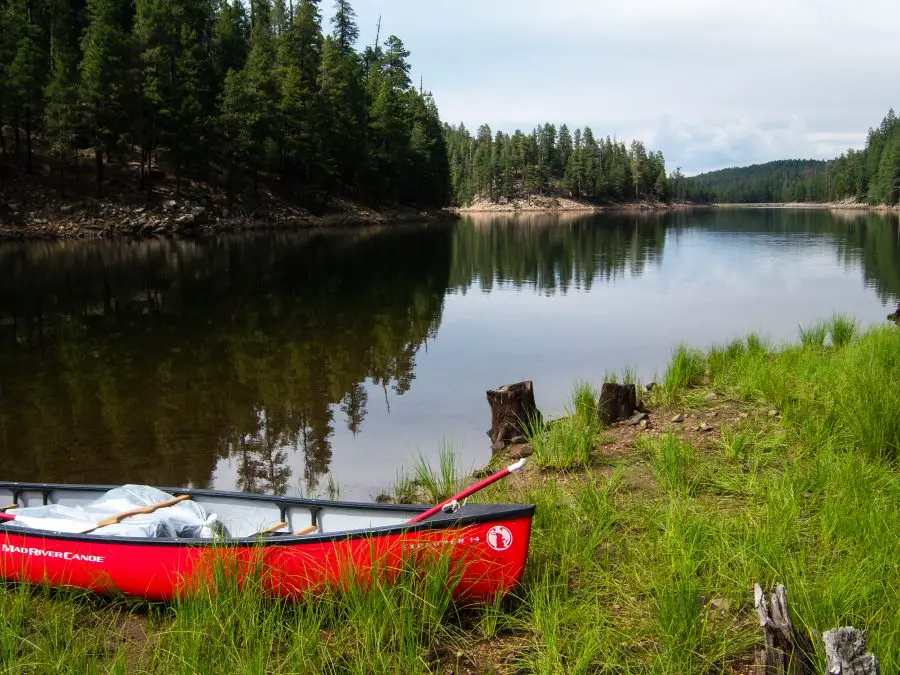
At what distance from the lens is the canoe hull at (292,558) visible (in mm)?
4547

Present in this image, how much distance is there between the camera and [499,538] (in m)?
4.55

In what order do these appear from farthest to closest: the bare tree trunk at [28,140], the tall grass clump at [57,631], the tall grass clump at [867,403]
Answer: the bare tree trunk at [28,140] < the tall grass clump at [867,403] < the tall grass clump at [57,631]

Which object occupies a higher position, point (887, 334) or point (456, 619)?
point (887, 334)

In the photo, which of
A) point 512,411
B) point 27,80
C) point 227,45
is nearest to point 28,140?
point 27,80

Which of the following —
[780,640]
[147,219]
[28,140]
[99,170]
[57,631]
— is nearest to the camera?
[780,640]

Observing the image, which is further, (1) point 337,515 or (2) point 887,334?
(2) point 887,334

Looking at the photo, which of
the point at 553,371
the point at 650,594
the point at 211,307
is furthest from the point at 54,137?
the point at 650,594

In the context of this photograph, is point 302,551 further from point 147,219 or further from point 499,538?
point 147,219

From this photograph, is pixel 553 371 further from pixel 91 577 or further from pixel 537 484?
pixel 91 577

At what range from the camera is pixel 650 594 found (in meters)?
4.40

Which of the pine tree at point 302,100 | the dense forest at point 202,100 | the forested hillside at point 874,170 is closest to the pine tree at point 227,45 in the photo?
the dense forest at point 202,100

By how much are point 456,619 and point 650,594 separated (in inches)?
51.6

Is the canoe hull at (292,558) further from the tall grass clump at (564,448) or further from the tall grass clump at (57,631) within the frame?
the tall grass clump at (564,448)

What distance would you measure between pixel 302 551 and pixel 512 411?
16.6 ft
